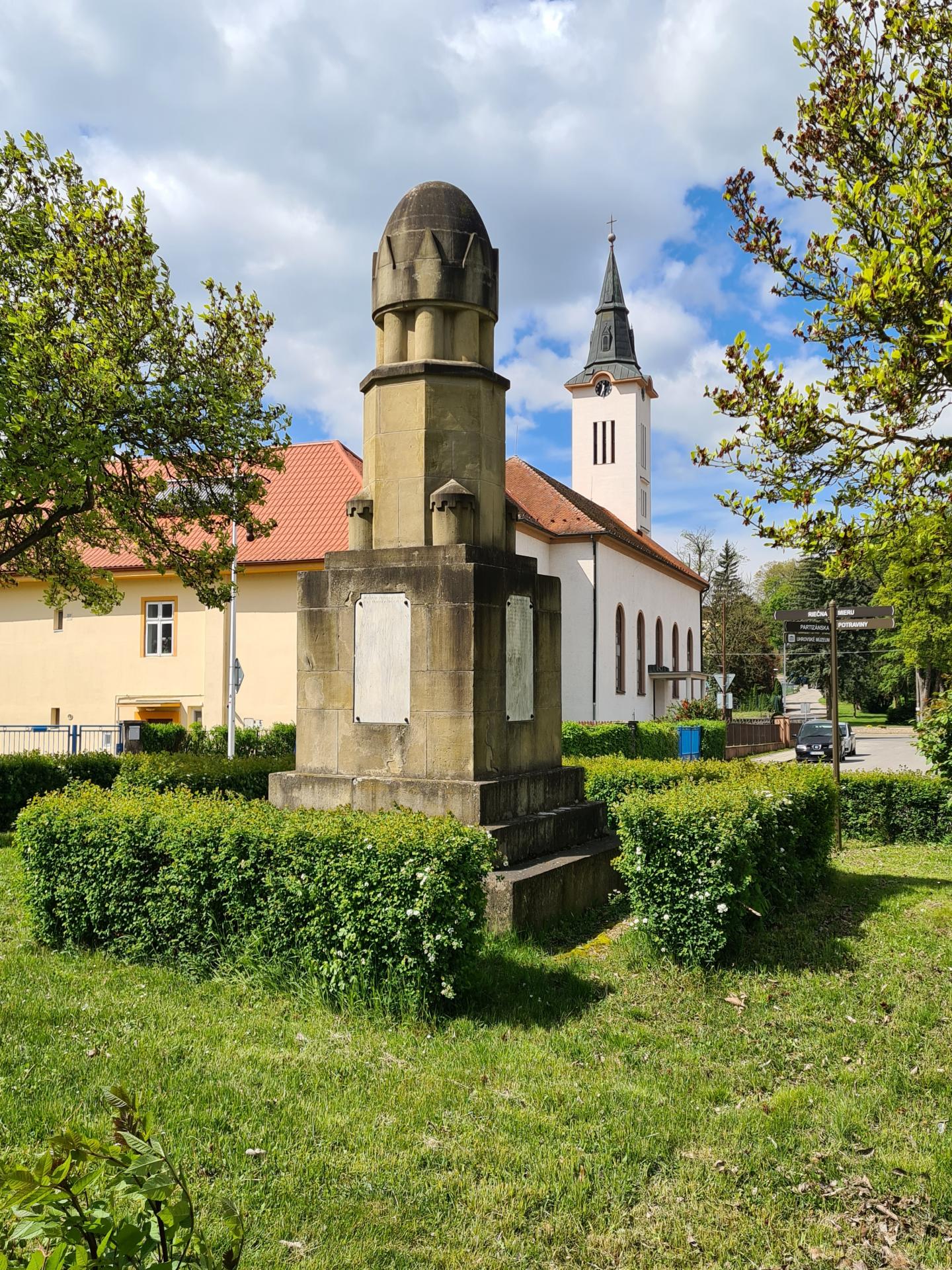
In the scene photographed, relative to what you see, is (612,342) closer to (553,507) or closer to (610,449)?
(610,449)

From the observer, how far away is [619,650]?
36.0 metres

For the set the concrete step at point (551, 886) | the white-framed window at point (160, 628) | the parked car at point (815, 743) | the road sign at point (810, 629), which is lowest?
the parked car at point (815, 743)

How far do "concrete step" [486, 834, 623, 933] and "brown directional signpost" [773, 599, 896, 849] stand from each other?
5336 millimetres

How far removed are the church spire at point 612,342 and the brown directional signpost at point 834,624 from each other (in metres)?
33.6

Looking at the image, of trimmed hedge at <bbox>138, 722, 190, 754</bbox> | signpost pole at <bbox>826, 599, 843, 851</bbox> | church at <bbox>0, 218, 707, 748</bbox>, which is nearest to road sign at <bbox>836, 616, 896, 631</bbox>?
signpost pole at <bbox>826, 599, 843, 851</bbox>

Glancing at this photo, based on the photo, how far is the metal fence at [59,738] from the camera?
78.5 feet

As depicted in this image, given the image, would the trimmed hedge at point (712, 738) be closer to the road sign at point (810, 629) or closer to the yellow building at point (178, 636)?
the yellow building at point (178, 636)

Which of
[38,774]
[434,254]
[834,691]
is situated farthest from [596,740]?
[434,254]

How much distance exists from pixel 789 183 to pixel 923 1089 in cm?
577

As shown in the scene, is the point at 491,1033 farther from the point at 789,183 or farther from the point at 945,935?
the point at 789,183

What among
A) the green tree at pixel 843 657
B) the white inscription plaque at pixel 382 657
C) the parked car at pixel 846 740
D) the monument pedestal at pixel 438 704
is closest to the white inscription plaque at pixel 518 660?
the monument pedestal at pixel 438 704

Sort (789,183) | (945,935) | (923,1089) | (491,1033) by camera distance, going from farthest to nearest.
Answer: (945,935)
(789,183)
(491,1033)
(923,1089)

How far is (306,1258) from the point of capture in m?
3.12

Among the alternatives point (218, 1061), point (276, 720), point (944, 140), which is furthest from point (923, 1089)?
point (276, 720)
